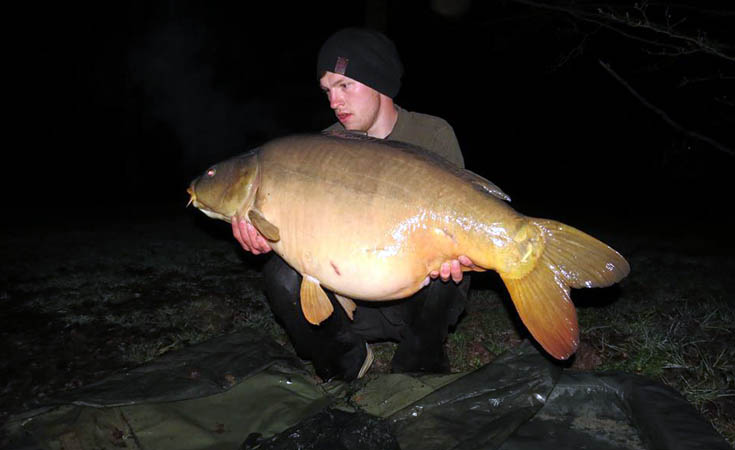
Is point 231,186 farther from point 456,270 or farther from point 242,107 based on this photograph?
point 242,107

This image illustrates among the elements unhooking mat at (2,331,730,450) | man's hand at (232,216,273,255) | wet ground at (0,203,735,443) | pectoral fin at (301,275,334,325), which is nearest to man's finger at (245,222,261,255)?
man's hand at (232,216,273,255)

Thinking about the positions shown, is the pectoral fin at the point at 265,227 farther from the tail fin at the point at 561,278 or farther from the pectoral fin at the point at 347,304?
the tail fin at the point at 561,278

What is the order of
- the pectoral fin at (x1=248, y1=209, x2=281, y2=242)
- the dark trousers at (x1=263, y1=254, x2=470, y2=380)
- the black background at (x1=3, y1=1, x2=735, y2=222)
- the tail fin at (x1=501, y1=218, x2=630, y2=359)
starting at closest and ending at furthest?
1. the tail fin at (x1=501, y1=218, x2=630, y2=359)
2. the pectoral fin at (x1=248, y1=209, x2=281, y2=242)
3. the dark trousers at (x1=263, y1=254, x2=470, y2=380)
4. the black background at (x1=3, y1=1, x2=735, y2=222)

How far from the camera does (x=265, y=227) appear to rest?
1710mm

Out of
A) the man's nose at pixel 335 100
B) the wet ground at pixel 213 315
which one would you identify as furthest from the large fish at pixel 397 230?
the wet ground at pixel 213 315

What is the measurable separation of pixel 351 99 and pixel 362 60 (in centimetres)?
16

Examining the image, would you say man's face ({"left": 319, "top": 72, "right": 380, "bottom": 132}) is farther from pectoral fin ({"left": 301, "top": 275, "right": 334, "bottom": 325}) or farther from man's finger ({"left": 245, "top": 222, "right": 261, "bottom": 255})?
pectoral fin ({"left": 301, "top": 275, "right": 334, "bottom": 325})

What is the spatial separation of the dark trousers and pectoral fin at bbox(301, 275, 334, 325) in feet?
0.69

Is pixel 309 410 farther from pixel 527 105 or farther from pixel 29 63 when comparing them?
pixel 527 105

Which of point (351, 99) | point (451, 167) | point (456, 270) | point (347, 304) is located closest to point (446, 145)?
point (351, 99)

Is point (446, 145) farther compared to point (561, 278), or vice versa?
point (446, 145)

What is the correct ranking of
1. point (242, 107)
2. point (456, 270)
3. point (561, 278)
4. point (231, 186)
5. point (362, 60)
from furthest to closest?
point (242, 107) → point (362, 60) → point (231, 186) → point (456, 270) → point (561, 278)

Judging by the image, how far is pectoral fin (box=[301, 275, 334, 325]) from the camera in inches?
68.1

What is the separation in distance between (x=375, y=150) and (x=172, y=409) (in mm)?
1114
